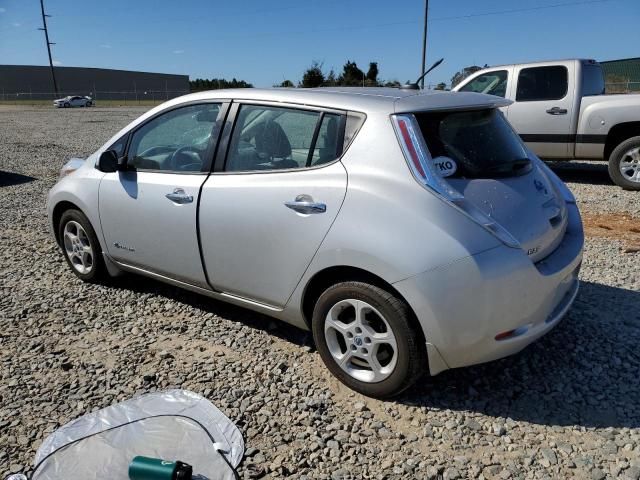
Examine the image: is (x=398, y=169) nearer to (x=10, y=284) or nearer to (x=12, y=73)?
(x=10, y=284)

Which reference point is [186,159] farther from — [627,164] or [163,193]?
[627,164]

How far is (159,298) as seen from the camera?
169 inches

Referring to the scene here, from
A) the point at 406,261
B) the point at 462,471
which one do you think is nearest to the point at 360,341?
the point at 406,261

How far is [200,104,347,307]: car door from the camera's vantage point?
2.89 meters

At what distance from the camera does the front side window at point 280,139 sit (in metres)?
2.96

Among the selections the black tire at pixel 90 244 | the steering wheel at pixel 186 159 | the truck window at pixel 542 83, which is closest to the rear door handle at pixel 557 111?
the truck window at pixel 542 83

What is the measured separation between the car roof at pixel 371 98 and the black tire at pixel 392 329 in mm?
960

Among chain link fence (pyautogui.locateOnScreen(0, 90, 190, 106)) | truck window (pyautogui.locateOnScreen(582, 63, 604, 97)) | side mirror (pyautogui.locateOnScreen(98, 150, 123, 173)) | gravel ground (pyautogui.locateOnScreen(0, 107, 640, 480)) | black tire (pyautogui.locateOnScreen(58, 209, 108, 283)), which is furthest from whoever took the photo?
chain link fence (pyautogui.locateOnScreen(0, 90, 190, 106))

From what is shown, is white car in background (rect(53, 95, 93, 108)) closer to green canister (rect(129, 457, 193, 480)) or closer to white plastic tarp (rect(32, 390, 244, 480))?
white plastic tarp (rect(32, 390, 244, 480))

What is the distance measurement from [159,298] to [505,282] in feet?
9.31

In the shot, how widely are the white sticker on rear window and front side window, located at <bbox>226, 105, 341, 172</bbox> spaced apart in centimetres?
55

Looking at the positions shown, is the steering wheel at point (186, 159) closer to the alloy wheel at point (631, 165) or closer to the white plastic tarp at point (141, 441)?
the white plastic tarp at point (141, 441)

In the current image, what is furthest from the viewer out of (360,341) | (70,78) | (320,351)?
(70,78)

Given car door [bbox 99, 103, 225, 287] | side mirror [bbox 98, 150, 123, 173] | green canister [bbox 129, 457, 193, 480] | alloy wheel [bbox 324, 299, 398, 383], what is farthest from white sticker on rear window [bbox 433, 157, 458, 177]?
side mirror [bbox 98, 150, 123, 173]
